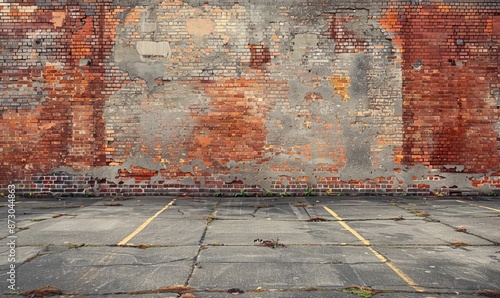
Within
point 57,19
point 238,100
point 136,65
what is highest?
point 57,19

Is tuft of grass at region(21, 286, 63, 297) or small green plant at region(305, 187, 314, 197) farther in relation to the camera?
small green plant at region(305, 187, 314, 197)

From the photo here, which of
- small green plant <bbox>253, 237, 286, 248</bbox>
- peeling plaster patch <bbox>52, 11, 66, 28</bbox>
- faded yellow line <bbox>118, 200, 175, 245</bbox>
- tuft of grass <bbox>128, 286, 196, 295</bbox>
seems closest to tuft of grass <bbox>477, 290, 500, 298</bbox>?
small green plant <bbox>253, 237, 286, 248</bbox>

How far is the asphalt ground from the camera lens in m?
2.93

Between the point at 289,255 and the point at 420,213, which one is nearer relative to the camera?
the point at 289,255

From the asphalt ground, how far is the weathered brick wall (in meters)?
1.74

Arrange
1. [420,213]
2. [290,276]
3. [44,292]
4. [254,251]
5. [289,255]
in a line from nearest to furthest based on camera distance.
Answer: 1. [44,292]
2. [290,276]
3. [289,255]
4. [254,251]
5. [420,213]

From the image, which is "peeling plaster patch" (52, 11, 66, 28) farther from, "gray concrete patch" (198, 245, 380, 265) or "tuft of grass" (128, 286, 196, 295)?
"tuft of grass" (128, 286, 196, 295)

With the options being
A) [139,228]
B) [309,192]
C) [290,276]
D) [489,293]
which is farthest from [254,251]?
[309,192]

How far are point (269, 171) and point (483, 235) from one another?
4625 millimetres

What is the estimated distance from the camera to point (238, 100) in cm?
845

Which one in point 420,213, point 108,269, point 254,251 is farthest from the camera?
point 420,213

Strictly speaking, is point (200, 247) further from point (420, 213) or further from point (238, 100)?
point (238, 100)

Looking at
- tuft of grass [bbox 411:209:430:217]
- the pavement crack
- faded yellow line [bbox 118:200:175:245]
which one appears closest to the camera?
the pavement crack

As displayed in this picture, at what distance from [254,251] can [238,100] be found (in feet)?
16.7
